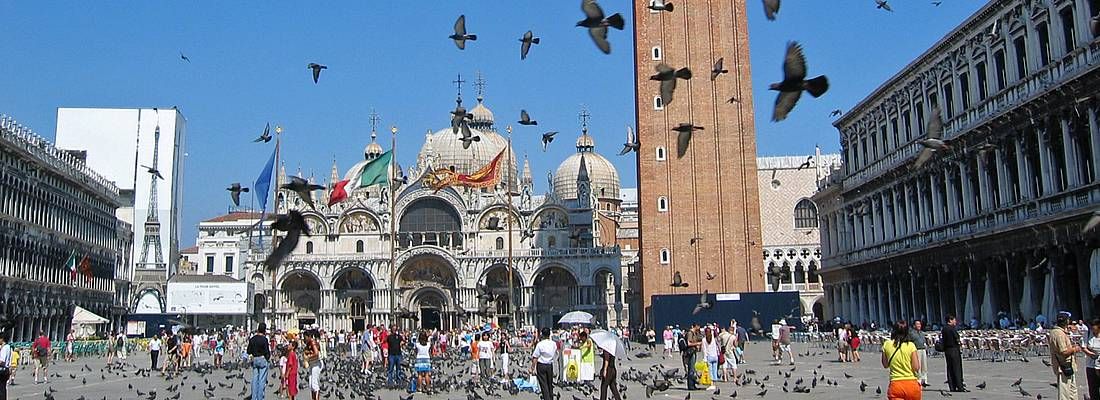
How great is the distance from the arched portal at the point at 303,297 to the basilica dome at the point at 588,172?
22.8 m

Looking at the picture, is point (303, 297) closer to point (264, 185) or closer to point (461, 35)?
point (264, 185)

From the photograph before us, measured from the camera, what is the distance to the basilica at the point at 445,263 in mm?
65688

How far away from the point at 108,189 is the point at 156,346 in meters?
28.6

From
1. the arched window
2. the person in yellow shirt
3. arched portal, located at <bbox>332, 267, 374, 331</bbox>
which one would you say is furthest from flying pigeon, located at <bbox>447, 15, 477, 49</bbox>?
the arched window

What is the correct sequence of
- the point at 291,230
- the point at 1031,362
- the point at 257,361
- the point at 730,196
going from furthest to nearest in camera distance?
the point at 730,196 → the point at 1031,362 → the point at 257,361 → the point at 291,230

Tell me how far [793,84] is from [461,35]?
6.04m

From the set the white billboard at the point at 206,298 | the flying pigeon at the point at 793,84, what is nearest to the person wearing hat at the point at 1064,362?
the flying pigeon at the point at 793,84

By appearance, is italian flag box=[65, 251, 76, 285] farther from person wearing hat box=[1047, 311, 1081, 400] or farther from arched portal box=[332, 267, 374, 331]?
person wearing hat box=[1047, 311, 1081, 400]

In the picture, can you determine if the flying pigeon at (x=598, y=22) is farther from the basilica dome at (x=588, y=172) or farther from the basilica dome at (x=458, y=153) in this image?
the basilica dome at (x=588, y=172)

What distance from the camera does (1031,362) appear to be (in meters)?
21.9

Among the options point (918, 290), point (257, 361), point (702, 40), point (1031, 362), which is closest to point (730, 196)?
point (702, 40)

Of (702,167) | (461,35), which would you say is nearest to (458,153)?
(702,167)

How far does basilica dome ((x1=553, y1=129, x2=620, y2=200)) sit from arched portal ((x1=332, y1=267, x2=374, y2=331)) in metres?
20.5

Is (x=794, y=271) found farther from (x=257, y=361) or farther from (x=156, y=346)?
(x=257, y=361)
